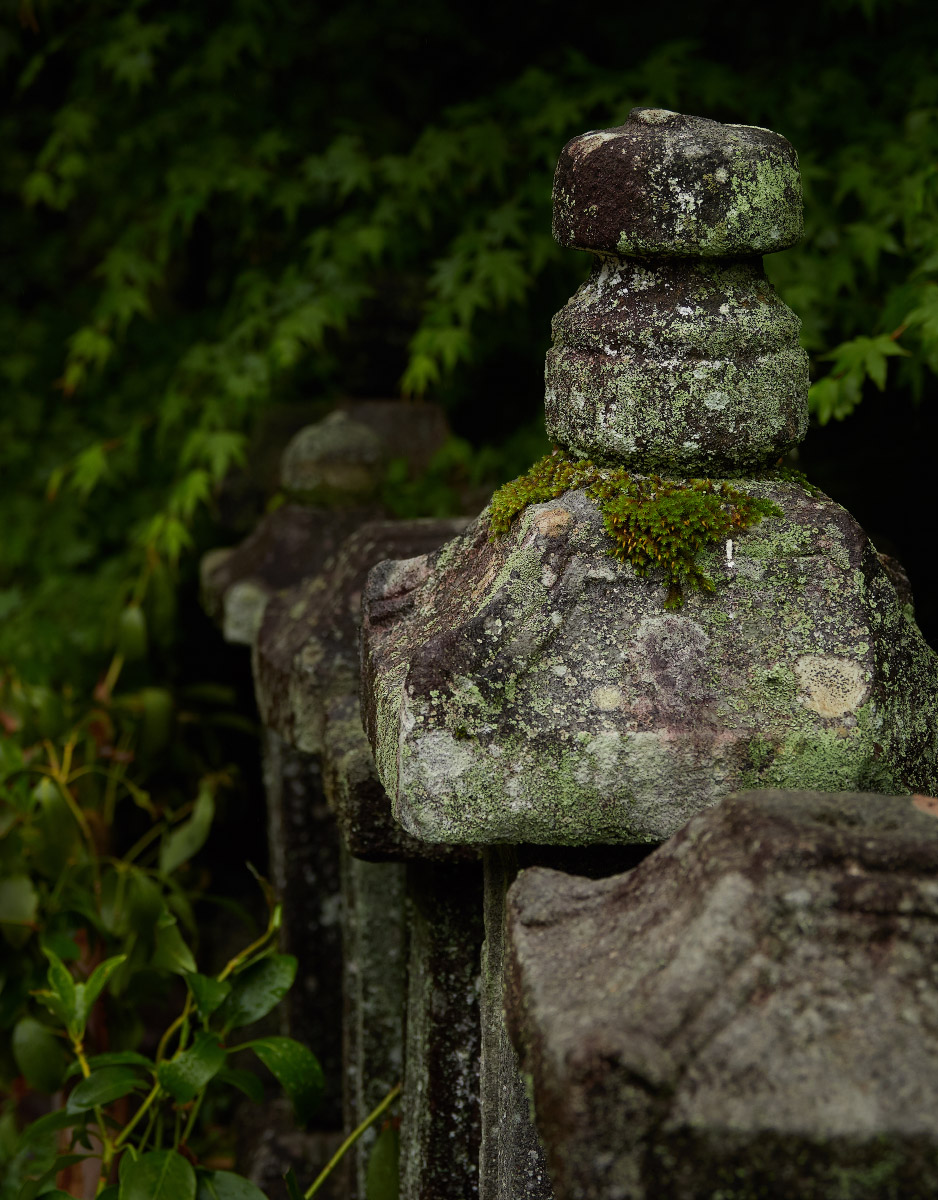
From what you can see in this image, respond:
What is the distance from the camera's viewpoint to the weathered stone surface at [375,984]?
2053mm

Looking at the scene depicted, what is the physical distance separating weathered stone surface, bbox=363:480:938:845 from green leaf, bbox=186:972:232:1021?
90 cm

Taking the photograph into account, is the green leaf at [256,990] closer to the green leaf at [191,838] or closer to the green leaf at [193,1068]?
the green leaf at [193,1068]

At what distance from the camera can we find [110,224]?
12.6 feet

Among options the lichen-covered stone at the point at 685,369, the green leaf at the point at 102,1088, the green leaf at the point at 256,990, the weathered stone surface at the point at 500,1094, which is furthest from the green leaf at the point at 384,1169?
the lichen-covered stone at the point at 685,369

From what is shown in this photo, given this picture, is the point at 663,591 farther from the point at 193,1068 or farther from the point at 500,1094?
the point at 193,1068

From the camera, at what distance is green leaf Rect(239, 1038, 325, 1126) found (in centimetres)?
182

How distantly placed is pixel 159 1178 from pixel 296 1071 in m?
0.25

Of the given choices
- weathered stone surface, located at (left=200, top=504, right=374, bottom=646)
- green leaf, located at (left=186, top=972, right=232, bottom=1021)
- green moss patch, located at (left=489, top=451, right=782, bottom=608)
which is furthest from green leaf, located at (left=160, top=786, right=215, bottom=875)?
green moss patch, located at (left=489, top=451, right=782, bottom=608)

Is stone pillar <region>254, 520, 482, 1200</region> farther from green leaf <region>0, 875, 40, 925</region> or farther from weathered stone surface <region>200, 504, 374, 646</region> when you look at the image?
green leaf <region>0, 875, 40, 925</region>

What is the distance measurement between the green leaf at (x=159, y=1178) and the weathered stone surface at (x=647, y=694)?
2.62 ft

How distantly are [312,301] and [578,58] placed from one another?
85 centimetres

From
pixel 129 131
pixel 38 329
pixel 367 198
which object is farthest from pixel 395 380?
pixel 38 329

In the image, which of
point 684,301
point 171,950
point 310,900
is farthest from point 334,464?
point 684,301

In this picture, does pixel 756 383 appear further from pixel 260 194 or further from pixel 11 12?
pixel 11 12
